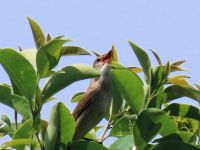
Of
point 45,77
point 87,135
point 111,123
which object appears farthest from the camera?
point 87,135

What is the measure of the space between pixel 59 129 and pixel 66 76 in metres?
0.31

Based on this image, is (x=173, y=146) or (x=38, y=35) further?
(x=38, y=35)

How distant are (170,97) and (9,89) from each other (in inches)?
39.3

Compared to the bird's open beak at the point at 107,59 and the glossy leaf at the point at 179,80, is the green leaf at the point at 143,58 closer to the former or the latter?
the glossy leaf at the point at 179,80

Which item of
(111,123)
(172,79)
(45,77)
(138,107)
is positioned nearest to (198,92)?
(172,79)

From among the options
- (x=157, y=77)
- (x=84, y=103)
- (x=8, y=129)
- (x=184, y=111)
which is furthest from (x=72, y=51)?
(x=84, y=103)

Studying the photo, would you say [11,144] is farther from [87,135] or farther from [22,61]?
[87,135]

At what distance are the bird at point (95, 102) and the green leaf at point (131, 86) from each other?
123 centimetres

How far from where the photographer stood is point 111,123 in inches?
130

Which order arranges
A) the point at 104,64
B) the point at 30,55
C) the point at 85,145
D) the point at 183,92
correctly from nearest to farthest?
the point at 85,145, the point at 30,55, the point at 183,92, the point at 104,64

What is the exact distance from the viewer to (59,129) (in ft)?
8.02

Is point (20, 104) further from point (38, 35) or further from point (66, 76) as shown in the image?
point (38, 35)

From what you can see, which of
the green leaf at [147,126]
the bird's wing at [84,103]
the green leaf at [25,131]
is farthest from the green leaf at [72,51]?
the bird's wing at [84,103]

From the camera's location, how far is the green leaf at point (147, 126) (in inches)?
95.6
